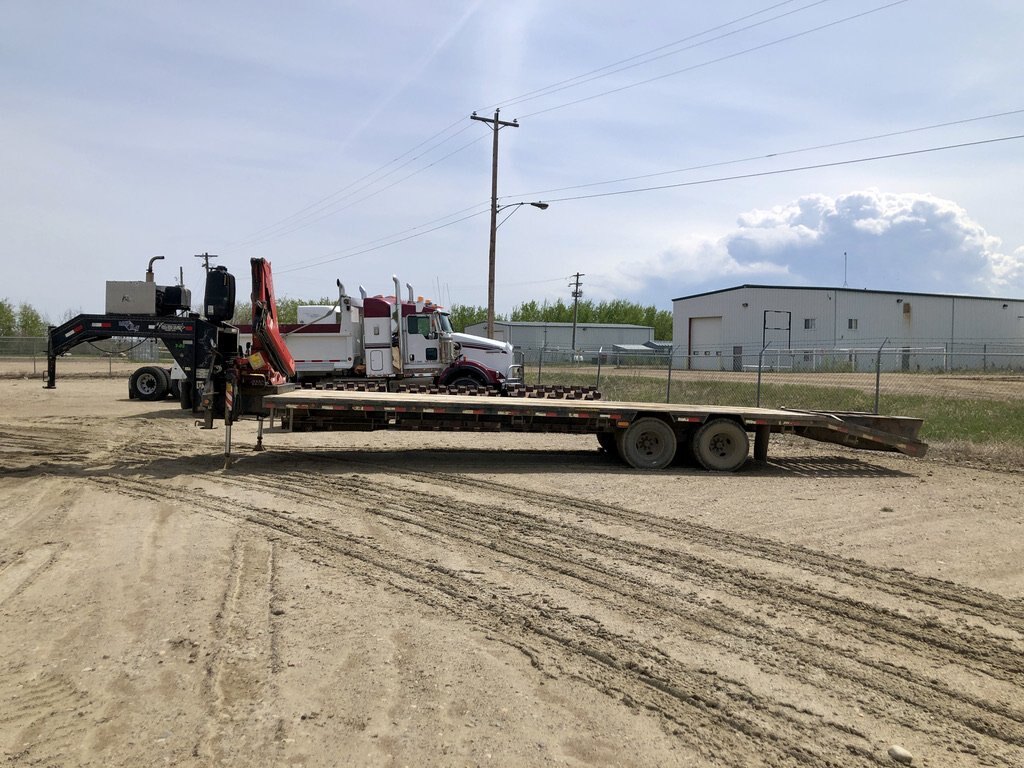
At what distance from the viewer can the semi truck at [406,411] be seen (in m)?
11.0

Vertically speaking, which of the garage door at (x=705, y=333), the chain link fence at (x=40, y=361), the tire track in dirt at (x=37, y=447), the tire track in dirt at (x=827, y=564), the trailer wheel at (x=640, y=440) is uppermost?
the garage door at (x=705, y=333)

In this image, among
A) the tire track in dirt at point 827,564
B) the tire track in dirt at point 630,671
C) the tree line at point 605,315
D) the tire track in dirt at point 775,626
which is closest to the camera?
the tire track in dirt at point 630,671

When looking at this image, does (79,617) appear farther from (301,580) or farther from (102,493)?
(102,493)

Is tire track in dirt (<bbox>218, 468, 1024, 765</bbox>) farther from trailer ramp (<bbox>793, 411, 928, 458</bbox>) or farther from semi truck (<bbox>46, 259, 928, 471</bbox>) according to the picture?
trailer ramp (<bbox>793, 411, 928, 458</bbox>)

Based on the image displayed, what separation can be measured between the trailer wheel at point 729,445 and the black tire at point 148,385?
18307 mm

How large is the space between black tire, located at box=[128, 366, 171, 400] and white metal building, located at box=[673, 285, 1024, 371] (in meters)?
29.0

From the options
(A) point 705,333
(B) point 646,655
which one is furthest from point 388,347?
(A) point 705,333

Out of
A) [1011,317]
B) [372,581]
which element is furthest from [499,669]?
[1011,317]

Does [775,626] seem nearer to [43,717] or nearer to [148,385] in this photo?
[43,717]

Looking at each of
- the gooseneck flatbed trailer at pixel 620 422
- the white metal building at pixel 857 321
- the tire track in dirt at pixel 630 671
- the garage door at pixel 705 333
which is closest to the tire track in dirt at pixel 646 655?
the tire track in dirt at pixel 630 671

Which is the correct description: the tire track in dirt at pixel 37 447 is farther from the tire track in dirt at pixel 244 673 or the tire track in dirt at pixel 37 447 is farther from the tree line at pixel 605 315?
the tree line at pixel 605 315

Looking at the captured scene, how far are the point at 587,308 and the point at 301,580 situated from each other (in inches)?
4073

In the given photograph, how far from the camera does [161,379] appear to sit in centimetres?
2392

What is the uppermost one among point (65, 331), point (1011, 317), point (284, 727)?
point (1011, 317)
